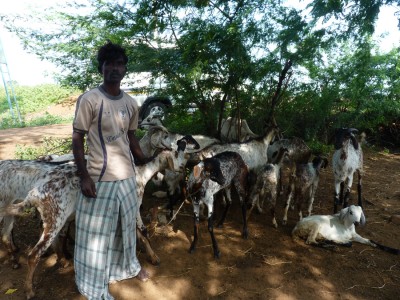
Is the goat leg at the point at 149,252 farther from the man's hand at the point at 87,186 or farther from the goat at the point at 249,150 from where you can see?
the goat at the point at 249,150

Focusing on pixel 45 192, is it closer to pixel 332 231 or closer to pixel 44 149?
pixel 332 231

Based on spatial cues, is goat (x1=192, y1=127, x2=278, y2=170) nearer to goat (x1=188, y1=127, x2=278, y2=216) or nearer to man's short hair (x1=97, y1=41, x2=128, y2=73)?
goat (x1=188, y1=127, x2=278, y2=216)

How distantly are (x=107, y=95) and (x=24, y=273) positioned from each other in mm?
2831

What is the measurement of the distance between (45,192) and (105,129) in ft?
4.06

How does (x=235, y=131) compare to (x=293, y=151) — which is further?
(x=235, y=131)

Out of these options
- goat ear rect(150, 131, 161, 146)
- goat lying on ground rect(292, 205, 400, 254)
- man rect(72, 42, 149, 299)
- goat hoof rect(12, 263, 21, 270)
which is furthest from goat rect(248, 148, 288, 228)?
goat hoof rect(12, 263, 21, 270)

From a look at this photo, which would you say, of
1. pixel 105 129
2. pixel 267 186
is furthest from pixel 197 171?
pixel 105 129

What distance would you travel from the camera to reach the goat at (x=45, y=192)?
330 centimetres

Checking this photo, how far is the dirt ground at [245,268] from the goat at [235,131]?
2.28 metres

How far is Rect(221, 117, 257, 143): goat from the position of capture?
7.25 metres

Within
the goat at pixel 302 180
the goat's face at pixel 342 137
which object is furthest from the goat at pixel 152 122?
the goat's face at pixel 342 137

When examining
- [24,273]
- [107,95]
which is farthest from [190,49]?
[24,273]

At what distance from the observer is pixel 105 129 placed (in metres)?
2.73

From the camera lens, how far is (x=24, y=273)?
3.96 metres
